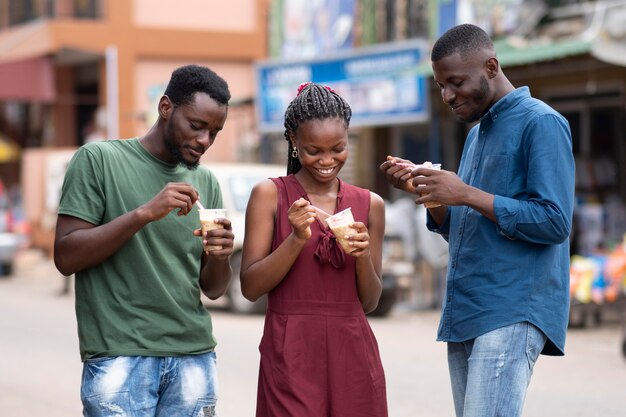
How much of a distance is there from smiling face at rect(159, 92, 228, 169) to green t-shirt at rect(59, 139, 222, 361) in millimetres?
114

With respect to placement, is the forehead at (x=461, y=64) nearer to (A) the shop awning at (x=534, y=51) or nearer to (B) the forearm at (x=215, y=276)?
(B) the forearm at (x=215, y=276)

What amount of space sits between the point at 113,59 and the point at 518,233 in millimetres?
21687

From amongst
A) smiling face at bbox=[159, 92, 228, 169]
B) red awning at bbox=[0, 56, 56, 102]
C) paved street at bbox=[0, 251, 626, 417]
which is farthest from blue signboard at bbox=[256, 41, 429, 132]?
smiling face at bbox=[159, 92, 228, 169]

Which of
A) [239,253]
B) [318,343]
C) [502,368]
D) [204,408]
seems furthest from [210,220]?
[239,253]

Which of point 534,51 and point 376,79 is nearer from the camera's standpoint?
point 534,51

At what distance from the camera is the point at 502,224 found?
12.5 feet

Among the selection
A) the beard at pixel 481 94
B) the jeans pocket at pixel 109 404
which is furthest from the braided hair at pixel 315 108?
the jeans pocket at pixel 109 404

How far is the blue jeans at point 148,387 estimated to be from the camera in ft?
12.5

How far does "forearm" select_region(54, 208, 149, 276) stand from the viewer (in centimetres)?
373

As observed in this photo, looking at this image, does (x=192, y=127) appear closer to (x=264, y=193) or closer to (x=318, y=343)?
(x=264, y=193)

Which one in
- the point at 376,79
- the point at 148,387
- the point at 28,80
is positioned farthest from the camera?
the point at 28,80

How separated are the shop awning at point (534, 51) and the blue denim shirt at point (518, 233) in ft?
28.1

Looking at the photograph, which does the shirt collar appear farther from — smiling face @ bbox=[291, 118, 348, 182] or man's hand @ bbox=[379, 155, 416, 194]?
smiling face @ bbox=[291, 118, 348, 182]

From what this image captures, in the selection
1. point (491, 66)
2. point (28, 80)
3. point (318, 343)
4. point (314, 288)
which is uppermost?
point (28, 80)
